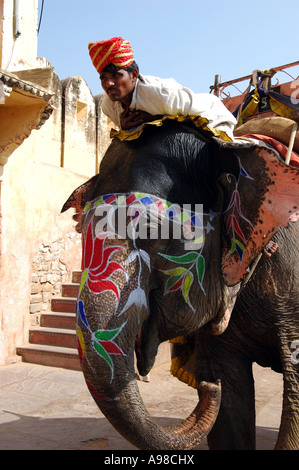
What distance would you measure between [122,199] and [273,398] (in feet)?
13.4

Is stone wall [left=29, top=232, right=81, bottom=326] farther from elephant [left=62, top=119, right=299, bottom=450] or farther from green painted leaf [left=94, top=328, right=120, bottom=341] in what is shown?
green painted leaf [left=94, top=328, right=120, bottom=341]

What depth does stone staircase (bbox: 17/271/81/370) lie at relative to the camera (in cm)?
698

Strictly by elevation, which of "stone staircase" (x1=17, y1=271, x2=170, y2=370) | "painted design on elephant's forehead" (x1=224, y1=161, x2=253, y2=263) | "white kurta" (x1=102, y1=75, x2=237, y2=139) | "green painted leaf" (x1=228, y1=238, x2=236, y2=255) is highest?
"white kurta" (x1=102, y1=75, x2=237, y2=139)

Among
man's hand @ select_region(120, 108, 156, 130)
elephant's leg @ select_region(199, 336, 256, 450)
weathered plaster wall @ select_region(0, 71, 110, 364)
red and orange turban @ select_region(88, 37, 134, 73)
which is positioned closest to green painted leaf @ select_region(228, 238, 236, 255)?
man's hand @ select_region(120, 108, 156, 130)

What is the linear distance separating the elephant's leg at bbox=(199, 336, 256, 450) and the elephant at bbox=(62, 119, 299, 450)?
0.35 meters

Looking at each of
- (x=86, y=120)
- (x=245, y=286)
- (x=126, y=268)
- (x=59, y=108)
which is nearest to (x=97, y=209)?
(x=126, y=268)

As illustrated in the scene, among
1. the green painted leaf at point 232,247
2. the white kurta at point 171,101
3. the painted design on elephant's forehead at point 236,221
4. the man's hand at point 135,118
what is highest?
the white kurta at point 171,101

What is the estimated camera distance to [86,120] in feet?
34.3

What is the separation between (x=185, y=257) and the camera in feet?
6.89

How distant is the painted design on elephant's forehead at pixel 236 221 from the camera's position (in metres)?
2.19

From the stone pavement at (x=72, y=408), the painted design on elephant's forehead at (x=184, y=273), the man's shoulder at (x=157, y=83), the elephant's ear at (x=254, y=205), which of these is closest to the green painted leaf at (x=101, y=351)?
the painted design on elephant's forehead at (x=184, y=273)

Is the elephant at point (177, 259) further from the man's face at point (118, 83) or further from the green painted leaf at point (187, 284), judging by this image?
the man's face at point (118, 83)

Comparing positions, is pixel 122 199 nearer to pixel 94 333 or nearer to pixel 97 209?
pixel 97 209

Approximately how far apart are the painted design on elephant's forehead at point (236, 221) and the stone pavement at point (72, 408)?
220cm
